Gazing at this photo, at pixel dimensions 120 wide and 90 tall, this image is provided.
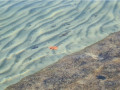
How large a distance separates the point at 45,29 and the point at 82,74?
2.23 meters

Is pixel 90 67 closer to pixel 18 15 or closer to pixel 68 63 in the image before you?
pixel 68 63

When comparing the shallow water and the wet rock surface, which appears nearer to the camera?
the wet rock surface

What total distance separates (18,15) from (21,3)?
2.56 feet

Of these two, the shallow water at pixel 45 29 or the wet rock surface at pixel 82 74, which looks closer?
the wet rock surface at pixel 82 74

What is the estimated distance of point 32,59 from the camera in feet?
13.7

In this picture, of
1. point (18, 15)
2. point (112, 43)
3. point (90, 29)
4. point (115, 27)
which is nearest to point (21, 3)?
point (18, 15)

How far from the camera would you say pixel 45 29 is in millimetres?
5227

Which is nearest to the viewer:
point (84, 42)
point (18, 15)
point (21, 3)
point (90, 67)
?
point (90, 67)

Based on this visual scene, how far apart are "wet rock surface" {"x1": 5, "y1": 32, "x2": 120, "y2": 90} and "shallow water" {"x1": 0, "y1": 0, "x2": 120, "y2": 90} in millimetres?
448

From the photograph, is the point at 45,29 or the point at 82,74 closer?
the point at 82,74

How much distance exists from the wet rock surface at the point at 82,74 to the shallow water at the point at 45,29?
45 centimetres

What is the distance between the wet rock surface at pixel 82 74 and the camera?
2961 millimetres

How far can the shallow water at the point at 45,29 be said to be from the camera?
4.09 metres

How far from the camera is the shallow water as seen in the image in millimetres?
4094
